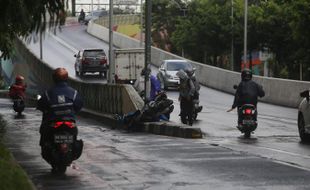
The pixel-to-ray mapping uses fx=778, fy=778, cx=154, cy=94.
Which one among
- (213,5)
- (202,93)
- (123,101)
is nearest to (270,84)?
(202,93)

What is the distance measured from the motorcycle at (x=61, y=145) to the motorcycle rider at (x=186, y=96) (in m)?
9.80

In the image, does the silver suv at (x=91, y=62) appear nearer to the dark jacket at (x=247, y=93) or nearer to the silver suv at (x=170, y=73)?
the silver suv at (x=170, y=73)

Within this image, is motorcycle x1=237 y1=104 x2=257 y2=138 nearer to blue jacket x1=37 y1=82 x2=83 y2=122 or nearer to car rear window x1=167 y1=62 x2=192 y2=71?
blue jacket x1=37 y1=82 x2=83 y2=122

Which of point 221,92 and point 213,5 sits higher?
point 213,5

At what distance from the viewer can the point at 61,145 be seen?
11742 millimetres

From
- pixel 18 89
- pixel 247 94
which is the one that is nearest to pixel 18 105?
pixel 18 89

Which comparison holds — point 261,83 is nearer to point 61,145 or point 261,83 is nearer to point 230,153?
point 230,153

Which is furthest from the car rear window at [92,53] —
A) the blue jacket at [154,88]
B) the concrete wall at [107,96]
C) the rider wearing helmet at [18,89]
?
the blue jacket at [154,88]

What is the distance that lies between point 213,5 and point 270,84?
117 feet

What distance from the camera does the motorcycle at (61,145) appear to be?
11742 mm

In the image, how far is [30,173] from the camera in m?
11.9

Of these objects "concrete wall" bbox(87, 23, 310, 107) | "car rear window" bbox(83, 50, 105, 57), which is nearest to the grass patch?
"concrete wall" bbox(87, 23, 310, 107)

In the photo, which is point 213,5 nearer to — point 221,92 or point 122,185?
point 221,92

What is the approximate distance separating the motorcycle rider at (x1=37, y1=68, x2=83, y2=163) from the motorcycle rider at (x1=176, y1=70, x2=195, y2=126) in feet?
31.2
